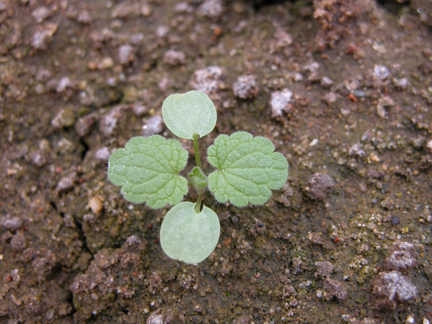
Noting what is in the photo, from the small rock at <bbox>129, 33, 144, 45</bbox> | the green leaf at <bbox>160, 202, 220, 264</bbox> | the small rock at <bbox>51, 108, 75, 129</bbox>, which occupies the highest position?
the small rock at <bbox>129, 33, 144, 45</bbox>

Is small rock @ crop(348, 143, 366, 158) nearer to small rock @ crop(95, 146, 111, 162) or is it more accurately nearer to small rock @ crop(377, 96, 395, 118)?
small rock @ crop(377, 96, 395, 118)

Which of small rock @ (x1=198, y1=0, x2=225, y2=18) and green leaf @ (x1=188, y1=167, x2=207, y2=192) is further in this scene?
small rock @ (x1=198, y1=0, x2=225, y2=18)

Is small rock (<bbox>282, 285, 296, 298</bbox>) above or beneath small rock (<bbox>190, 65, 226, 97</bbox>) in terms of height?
beneath

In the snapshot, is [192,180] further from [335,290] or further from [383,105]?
[383,105]

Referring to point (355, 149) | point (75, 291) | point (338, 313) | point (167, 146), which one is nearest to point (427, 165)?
point (355, 149)

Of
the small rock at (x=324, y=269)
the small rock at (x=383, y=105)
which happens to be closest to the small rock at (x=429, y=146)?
the small rock at (x=383, y=105)

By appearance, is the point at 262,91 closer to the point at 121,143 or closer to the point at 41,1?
the point at 121,143

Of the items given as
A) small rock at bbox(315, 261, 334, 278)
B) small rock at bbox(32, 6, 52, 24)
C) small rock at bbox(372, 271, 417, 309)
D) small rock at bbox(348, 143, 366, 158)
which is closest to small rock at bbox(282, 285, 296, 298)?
small rock at bbox(315, 261, 334, 278)

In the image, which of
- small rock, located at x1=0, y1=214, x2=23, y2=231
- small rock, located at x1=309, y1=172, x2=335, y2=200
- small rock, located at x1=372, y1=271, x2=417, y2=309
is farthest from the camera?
small rock, located at x1=0, y1=214, x2=23, y2=231
